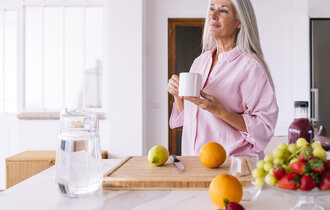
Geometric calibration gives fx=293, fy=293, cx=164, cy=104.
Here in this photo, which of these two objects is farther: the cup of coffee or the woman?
the woman

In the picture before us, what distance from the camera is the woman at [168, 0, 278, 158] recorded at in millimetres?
1306

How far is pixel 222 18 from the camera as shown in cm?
140

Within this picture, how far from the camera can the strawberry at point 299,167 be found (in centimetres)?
61

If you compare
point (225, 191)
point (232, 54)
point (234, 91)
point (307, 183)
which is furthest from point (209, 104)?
point (307, 183)

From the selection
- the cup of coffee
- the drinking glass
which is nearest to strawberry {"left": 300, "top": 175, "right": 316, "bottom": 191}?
the drinking glass

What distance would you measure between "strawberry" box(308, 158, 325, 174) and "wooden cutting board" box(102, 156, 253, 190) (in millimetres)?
320

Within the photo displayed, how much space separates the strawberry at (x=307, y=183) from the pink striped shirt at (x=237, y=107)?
0.69 meters

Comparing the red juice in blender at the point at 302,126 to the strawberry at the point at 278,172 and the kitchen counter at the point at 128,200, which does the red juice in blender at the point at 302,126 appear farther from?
the strawberry at the point at 278,172

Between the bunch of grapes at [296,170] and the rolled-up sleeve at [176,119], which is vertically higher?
the rolled-up sleeve at [176,119]

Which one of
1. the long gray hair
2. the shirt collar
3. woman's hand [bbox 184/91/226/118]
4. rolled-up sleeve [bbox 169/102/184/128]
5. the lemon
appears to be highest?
the long gray hair

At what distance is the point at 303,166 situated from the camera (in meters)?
0.61

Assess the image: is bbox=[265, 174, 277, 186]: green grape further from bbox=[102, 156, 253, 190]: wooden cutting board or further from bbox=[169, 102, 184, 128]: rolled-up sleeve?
bbox=[169, 102, 184, 128]: rolled-up sleeve

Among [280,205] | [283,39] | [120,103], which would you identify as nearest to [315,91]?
[283,39]

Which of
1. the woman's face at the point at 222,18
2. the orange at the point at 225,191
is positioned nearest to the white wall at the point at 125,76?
the woman's face at the point at 222,18
